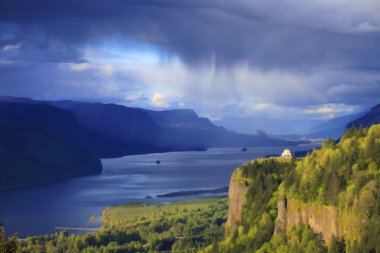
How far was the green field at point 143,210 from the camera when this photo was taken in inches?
4631

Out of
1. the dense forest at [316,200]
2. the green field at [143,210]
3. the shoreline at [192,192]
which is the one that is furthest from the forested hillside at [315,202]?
the shoreline at [192,192]

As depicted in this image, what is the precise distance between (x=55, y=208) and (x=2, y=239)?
12803 centimetres

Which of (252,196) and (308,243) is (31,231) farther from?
(308,243)

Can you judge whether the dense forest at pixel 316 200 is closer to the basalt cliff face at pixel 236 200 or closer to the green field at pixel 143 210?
the basalt cliff face at pixel 236 200

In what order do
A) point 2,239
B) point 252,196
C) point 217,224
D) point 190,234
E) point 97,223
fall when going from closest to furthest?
point 2,239, point 252,196, point 190,234, point 217,224, point 97,223

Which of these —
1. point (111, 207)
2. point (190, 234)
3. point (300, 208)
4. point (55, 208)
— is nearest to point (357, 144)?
point (300, 208)

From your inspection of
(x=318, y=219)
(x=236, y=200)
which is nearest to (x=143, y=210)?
(x=236, y=200)

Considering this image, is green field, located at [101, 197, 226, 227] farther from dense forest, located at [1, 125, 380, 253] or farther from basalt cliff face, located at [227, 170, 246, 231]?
dense forest, located at [1, 125, 380, 253]

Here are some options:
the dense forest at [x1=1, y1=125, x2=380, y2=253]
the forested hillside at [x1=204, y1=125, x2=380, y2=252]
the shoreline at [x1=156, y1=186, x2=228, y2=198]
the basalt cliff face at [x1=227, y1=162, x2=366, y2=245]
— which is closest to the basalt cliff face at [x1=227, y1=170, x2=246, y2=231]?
the forested hillside at [x1=204, y1=125, x2=380, y2=252]

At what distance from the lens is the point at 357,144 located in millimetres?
48875

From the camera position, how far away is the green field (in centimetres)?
11762

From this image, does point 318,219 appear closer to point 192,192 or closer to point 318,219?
point 318,219

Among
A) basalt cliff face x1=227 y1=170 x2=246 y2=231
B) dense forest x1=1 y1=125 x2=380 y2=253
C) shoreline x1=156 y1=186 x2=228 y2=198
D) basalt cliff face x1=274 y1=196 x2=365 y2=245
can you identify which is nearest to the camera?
dense forest x1=1 y1=125 x2=380 y2=253

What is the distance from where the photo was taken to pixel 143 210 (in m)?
134
